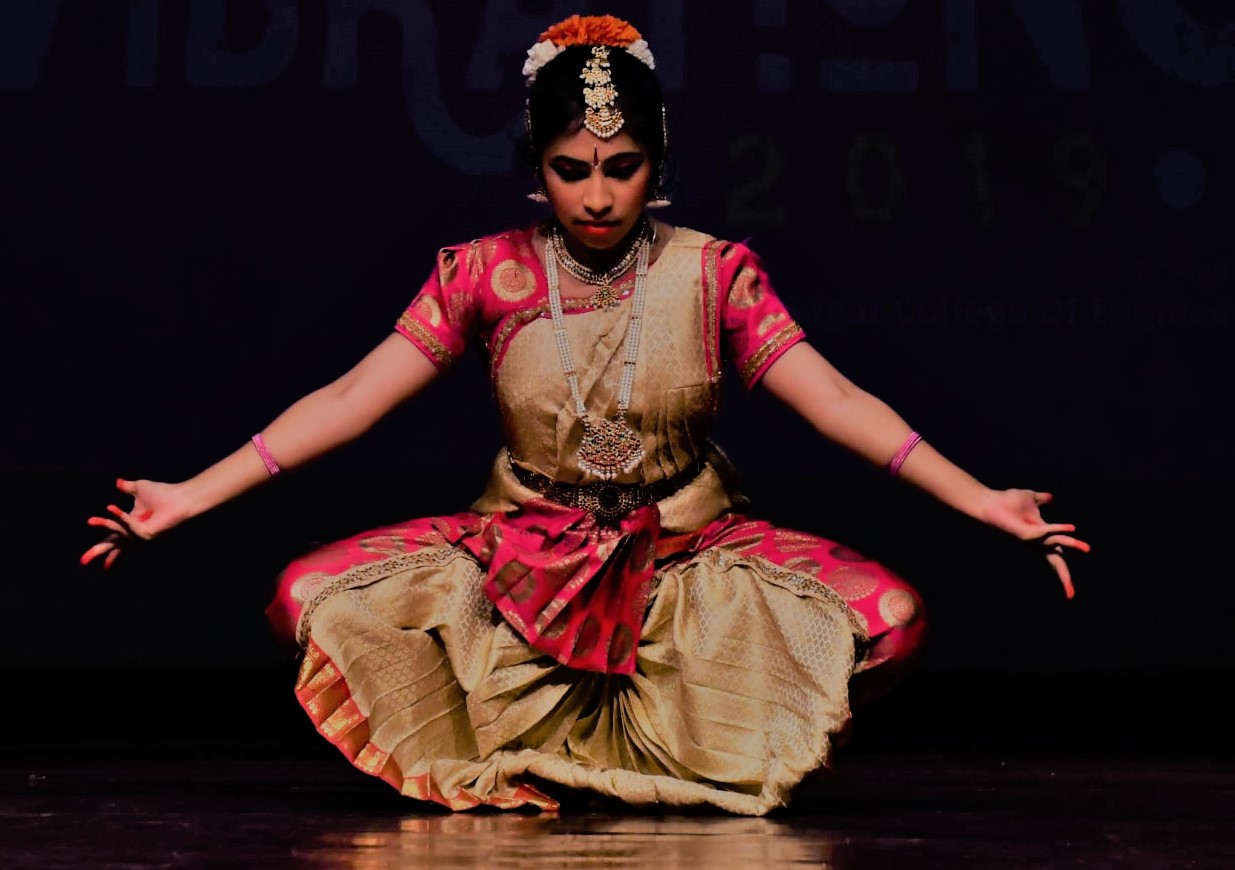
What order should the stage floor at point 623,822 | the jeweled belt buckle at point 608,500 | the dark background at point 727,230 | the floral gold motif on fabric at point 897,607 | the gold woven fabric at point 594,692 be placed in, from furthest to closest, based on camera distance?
the dark background at point 727,230 < the jeweled belt buckle at point 608,500 < the floral gold motif on fabric at point 897,607 < the gold woven fabric at point 594,692 < the stage floor at point 623,822

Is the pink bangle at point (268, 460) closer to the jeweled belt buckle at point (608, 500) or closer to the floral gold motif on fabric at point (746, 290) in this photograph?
the jeweled belt buckle at point (608, 500)

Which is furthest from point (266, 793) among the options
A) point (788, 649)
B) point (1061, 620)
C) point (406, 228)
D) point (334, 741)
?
point (1061, 620)

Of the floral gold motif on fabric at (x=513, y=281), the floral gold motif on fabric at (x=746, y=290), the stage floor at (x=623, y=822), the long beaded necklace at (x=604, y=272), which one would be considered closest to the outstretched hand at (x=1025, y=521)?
the stage floor at (x=623, y=822)

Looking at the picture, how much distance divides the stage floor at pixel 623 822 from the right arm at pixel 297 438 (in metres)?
0.38

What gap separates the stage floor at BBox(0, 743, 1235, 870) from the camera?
2.81 metres

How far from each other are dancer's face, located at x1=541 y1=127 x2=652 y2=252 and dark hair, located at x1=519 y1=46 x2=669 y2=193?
16 mm

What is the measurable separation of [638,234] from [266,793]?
939mm

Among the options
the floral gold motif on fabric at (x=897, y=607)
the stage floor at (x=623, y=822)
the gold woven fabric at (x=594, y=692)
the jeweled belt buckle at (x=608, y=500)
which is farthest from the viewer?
the jeweled belt buckle at (x=608, y=500)

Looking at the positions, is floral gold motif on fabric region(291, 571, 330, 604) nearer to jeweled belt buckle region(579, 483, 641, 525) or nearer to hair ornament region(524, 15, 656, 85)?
jeweled belt buckle region(579, 483, 641, 525)

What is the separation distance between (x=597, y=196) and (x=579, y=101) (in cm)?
13

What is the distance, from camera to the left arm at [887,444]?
10.8ft

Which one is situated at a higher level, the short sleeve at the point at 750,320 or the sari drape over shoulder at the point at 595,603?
the short sleeve at the point at 750,320

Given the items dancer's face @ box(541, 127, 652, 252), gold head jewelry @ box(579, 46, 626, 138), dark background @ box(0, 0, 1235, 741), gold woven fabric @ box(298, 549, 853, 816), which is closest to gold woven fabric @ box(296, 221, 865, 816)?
gold woven fabric @ box(298, 549, 853, 816)

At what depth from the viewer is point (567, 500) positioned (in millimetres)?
3512
